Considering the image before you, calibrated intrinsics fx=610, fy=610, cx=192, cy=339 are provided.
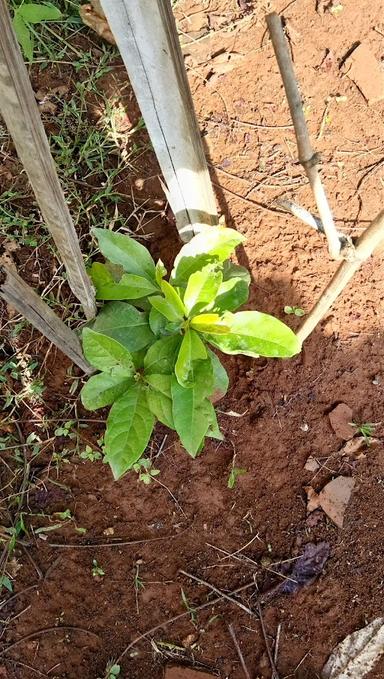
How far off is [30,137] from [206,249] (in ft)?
2.48

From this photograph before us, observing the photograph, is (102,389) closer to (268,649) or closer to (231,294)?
(231,294)

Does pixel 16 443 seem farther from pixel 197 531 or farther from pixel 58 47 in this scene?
pixel 58 47

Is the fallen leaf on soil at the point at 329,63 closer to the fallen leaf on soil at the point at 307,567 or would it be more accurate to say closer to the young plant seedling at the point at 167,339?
the young plant seedling at the point at 167,339

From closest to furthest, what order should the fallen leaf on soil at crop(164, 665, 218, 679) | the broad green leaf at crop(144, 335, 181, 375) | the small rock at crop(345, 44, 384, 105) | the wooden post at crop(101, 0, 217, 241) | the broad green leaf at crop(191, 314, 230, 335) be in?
1. the wooden post at crop(101, 0, 217, 241)
2. the broad green leaf at crop(191, 314, 230, 335)
3. the broad green leaf at crop(144, 335, 181, 375)
4. the fallen leaf on soil at crop(164, 665, 218, 679)
5. the small rock at crop(345, 44, 384, 105)

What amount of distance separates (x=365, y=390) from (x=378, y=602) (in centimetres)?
74

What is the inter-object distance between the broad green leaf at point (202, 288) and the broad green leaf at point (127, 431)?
32 cm

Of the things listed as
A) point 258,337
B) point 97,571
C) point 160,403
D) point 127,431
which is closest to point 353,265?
point 258,337

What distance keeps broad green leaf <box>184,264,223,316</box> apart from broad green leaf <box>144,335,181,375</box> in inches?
4.4

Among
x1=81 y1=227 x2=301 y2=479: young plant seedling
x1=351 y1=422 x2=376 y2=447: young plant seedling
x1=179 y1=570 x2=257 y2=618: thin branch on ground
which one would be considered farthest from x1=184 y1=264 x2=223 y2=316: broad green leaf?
x1=179 y1=570 x2=257 y2=618: thin branch on ground

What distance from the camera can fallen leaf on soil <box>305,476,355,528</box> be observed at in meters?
2.16

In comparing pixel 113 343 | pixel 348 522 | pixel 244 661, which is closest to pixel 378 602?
pixel 348 522

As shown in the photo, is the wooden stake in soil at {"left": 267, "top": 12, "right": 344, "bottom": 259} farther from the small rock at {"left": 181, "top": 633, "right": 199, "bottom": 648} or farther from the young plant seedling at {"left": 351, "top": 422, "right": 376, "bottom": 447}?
the small rock at {"left": 181, "top": 633, "right": 199, "bottom": 648}

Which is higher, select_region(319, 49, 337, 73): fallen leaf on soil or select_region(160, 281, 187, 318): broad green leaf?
select_region(319, 49, 337, 73): fallen leaf on soil

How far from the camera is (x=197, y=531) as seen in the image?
2.16 m
